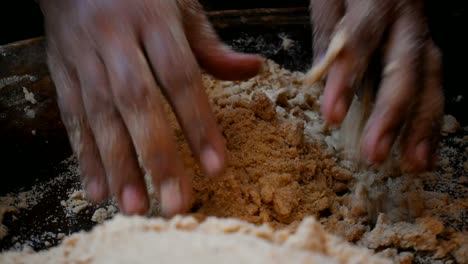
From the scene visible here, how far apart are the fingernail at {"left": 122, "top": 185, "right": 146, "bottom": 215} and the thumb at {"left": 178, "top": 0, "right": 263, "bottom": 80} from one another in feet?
0.85

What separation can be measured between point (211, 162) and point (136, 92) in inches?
6.3

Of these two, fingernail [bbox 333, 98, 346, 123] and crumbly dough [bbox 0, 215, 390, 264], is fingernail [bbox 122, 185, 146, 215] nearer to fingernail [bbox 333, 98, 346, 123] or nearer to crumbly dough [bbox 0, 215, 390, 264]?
crumbly dough [bbox 0, 215, 390, 264]

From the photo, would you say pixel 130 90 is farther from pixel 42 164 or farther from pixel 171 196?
pixel 42 164

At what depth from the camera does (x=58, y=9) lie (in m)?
0.86

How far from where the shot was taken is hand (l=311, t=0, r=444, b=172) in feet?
2.51

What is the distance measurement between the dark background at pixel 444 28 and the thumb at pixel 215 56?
673mm

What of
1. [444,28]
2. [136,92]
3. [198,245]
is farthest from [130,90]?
[444,28]

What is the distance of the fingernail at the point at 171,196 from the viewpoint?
28.3 inches

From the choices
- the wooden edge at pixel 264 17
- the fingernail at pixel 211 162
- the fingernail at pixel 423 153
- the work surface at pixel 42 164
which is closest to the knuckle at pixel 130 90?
the fingernail at pixel 211 162

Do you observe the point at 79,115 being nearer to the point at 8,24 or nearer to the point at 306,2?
the point at 8,24

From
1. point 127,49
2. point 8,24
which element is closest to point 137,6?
point 127,49

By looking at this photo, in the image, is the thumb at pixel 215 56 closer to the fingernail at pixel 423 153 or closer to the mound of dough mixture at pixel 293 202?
the mound of dough mixture at pixel 293 202

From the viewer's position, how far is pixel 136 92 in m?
0.74

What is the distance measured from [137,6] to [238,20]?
2.37 ft
